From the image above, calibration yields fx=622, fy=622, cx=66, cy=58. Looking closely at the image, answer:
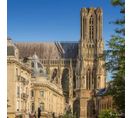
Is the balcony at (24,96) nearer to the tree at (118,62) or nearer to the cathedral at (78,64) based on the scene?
the tree at (118,62)

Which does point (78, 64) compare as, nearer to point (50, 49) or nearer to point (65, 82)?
point (65, 82)

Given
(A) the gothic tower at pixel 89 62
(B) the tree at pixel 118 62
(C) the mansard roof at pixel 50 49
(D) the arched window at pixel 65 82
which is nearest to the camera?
(B) the tree at pixel 118 62

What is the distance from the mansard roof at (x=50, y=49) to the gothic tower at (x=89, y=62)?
6056 millimetres

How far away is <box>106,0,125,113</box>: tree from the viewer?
19.7m

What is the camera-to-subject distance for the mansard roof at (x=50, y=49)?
125250 millimetres

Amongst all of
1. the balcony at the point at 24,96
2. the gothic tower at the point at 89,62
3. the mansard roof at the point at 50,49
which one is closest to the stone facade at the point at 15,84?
the balcony at the point at 24,96

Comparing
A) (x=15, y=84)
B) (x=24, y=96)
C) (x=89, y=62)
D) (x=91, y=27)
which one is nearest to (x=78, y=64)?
(x=89, y=62)

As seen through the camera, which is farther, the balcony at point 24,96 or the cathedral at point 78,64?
the cathedral at point 78,64

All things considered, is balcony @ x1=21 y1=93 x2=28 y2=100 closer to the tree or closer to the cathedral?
the tree

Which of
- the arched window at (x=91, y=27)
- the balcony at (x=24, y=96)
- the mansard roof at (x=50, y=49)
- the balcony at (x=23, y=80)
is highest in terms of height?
the arched window at (x=91, y=27)

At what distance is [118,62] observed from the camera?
19.8m

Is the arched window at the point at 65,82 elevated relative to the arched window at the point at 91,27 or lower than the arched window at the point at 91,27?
lower

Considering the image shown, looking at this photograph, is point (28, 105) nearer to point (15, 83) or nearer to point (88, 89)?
point (15, 83)
